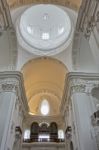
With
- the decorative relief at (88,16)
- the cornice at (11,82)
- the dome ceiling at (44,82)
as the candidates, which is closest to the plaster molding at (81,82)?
the dome ceiling at (44,82)

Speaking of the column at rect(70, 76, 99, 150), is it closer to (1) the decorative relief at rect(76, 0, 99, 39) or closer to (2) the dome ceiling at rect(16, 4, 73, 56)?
(2) the dome ceiling at rect(16, 4, 73, 56)

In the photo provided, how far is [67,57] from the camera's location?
1739cm

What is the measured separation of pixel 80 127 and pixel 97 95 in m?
3.88

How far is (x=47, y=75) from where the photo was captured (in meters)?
21.1

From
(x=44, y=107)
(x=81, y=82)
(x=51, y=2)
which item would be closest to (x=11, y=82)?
(x=81, y=82)

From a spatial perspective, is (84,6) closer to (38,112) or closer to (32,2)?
(32,2)

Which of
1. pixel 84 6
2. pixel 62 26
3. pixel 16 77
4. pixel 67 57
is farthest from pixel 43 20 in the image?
pixel 84 6

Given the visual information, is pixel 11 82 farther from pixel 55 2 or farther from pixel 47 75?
pixel 55 2

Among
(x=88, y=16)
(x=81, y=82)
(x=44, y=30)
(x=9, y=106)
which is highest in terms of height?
(x=44, y=30)

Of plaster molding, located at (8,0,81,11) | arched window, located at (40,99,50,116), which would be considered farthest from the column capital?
arched window, located at (40,99,50,116)

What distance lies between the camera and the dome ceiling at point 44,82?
18.8m

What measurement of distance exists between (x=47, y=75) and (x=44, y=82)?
1564 millimetres

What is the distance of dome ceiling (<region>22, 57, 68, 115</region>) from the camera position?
18812 mm

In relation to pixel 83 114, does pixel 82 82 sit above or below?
above
